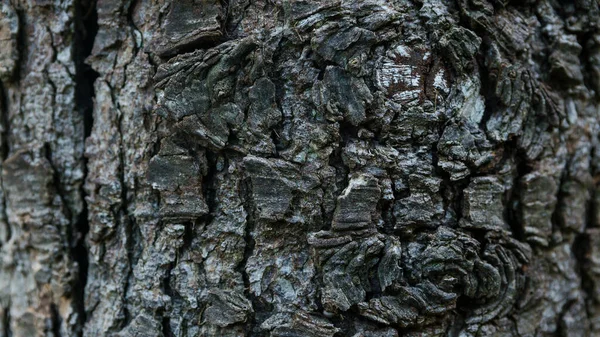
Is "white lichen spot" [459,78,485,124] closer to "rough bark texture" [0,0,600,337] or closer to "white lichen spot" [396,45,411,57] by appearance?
"rough bark texture" [0,0,600,337]

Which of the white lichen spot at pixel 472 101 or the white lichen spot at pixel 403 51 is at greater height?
the white lichen spot at pixel 403 51

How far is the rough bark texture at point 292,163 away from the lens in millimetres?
1108

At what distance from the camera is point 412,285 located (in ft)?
3.72

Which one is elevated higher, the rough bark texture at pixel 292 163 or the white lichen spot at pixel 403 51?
the white lichen spot at pixel 403 51

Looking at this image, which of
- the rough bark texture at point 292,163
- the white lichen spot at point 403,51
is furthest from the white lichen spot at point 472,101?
the white lichen spot at point 403,51

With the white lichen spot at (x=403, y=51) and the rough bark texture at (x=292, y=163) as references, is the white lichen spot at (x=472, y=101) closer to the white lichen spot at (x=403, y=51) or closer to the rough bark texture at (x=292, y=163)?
the rough bark texture at (x=292, y=163)

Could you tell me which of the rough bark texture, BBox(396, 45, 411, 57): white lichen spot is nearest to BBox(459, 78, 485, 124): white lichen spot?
the rough bark texture

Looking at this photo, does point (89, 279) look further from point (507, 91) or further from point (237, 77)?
point (507, 91)

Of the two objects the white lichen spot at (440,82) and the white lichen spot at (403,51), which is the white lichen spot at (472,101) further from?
the white lichen spot at (403,51)

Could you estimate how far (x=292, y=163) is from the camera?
1.11m

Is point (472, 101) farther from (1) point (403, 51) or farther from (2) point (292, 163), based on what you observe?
(2) point (292, 163)

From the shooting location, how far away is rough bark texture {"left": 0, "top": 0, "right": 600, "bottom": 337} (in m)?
1.11

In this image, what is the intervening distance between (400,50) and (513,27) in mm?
340

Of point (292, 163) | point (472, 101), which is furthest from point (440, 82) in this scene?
point (292, 163)
